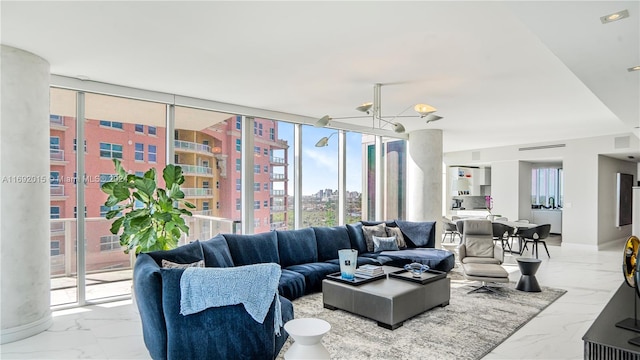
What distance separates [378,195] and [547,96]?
4065 millimetres

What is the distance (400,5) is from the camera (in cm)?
261

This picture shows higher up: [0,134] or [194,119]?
[194,119]

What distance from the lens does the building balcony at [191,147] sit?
5.38m

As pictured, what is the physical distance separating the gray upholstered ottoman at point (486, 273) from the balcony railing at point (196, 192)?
13.0 feet

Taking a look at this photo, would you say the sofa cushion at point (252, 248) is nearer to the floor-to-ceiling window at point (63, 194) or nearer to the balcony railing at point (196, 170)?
the balcony railing at point (196, 170)

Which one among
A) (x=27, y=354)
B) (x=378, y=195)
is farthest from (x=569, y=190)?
(x=27, y=354)

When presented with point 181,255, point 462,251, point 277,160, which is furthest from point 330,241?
point 181,255

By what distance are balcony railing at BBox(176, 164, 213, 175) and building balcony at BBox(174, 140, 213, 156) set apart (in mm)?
241

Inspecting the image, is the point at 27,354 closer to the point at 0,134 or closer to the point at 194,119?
the point at 0,134

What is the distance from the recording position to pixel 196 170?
5.60 meters

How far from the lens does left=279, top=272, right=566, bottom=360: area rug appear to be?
126 inches

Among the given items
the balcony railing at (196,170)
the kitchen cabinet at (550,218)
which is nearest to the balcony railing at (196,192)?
the balcony railing at (196,170)

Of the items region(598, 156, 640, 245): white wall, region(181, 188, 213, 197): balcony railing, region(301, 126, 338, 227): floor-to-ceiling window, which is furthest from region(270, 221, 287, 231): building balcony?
region(598, 156, 640, 245): white wall

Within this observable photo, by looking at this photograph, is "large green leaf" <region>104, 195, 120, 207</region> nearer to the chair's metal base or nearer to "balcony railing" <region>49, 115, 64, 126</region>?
"balcony railing" <region>49, 115, 64, 126</region>
